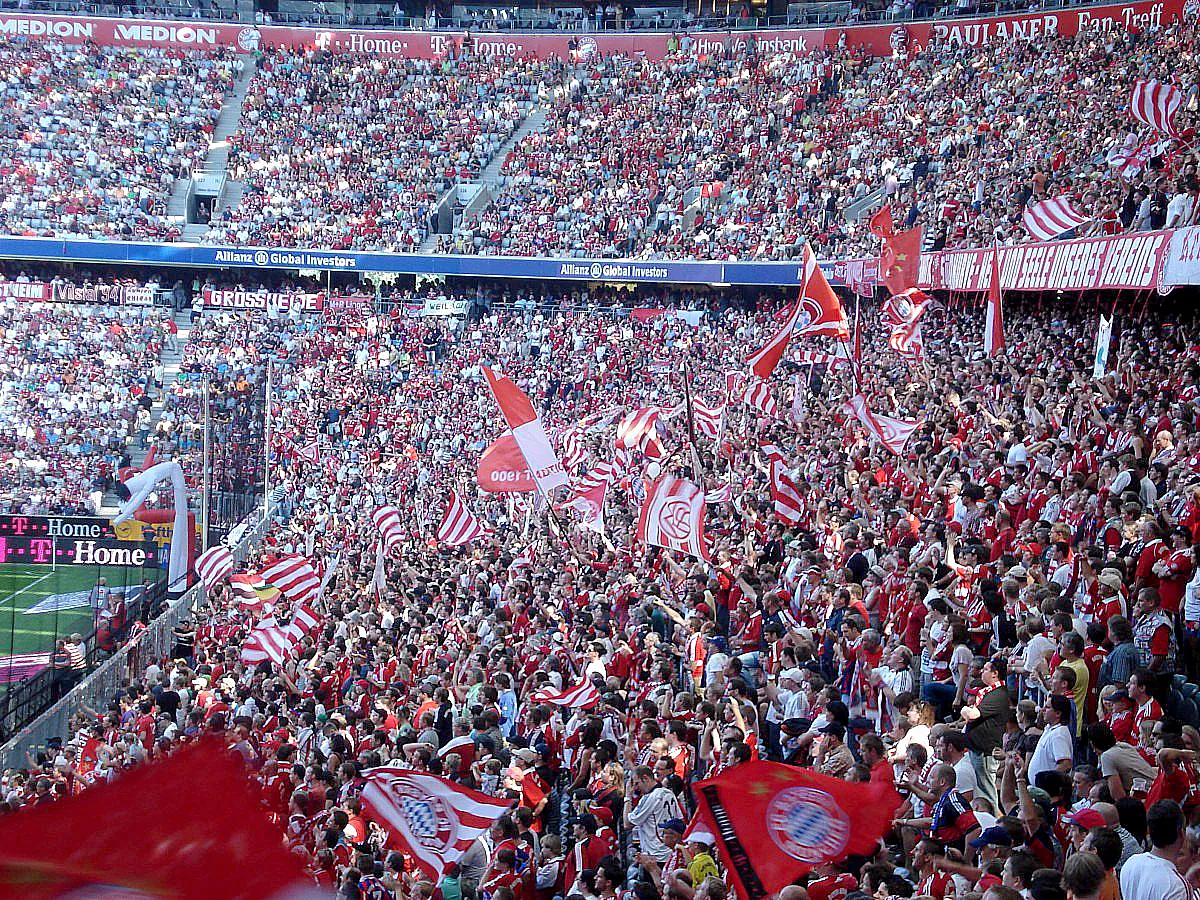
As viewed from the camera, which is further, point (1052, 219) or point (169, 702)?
point (1052, 219)

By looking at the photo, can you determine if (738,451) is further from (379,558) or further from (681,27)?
(681,27)

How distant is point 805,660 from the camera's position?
874 cm

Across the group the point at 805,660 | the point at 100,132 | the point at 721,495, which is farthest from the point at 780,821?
the point at 100,132

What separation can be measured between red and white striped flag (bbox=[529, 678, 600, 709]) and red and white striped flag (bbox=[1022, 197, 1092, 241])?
405 inches

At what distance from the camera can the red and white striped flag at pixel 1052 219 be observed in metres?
17.1

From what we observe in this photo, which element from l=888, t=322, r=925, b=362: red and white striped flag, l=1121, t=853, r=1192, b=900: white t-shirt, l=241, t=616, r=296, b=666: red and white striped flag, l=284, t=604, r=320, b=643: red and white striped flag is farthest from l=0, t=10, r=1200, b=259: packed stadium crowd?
l=1121, t=853, r=1192, b=900: white t-shirt

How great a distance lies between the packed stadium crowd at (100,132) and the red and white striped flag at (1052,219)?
89.0 feet

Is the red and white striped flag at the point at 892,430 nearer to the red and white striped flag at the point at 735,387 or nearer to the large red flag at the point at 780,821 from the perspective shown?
the red and white striped flag at the point at 735,387

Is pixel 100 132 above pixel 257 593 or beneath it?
above

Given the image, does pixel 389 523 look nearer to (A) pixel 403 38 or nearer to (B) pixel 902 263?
(B) pixel 902 263

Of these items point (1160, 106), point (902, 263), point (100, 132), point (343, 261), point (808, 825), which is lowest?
point (808, 825)

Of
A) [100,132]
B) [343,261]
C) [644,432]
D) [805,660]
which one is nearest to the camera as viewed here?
[805,660]

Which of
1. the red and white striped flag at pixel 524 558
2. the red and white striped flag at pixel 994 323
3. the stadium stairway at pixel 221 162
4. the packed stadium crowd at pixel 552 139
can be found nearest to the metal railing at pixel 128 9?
the packed stadium crowd at pixel 552 139

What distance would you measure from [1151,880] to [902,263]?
19254 mm
